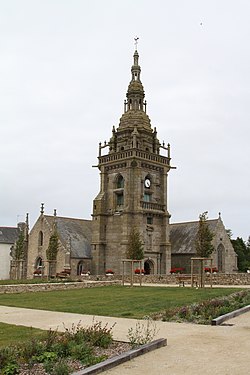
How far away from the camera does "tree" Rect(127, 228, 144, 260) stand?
1687 inches

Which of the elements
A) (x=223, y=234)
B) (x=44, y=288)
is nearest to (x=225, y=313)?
(x=44, y=288)

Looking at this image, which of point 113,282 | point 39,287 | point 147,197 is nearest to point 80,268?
point 147,197

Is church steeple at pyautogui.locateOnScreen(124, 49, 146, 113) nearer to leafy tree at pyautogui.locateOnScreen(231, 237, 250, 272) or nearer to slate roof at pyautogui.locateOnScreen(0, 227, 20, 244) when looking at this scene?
leafy tree at pyautogui.locateOnScreen(231, 237, 250, 272)

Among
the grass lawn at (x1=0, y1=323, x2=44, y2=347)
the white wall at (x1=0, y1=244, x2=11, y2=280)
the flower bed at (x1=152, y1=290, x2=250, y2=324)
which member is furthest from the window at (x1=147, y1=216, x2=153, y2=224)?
the grass lawn at (x1=0, y1=323, x2=44, y2=347)

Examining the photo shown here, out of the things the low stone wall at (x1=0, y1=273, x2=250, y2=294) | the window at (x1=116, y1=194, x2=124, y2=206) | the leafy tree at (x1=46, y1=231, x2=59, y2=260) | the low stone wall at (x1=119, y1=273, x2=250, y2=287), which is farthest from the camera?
the window at (x1=116, y1=194, x2=124, y2=206)

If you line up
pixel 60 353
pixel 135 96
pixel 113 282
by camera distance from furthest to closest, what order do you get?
pixel 135 96 → pixel 113 282 → pixel 60 353

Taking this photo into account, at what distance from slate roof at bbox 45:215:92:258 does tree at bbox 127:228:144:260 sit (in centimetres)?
782

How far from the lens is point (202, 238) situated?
3797 cm

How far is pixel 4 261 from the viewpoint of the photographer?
67688 millimetres

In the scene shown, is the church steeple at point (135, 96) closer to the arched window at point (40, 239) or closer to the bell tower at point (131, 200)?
the bell tower at point (131, 200)

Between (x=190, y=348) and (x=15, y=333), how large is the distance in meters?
4.41

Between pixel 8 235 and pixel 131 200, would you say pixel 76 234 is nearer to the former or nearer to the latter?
pixel 131 200

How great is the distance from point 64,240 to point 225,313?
36.5m

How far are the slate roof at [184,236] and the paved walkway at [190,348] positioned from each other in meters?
36.7
